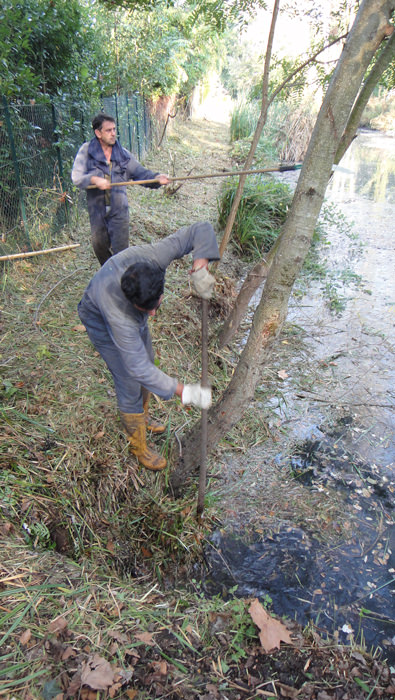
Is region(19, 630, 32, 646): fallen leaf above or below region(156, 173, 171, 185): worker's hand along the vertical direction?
below

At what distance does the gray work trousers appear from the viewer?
2.66 metres

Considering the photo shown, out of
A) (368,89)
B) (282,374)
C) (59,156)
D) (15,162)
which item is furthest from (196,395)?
(59,156)

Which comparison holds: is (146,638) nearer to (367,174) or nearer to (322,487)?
(322,487)

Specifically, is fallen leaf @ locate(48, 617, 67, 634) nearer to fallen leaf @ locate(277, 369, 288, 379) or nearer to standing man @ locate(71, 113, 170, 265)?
fallen leaf @ locate(277, 369, 288, 379)

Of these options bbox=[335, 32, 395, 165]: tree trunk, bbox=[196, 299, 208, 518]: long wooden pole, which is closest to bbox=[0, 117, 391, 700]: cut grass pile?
bbox=[196, 299, 208, 518]: long wooden pole

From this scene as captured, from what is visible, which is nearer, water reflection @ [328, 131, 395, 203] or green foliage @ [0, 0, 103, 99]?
green foliage @ [0, 0, 103, 99]

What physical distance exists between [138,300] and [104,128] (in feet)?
8.58

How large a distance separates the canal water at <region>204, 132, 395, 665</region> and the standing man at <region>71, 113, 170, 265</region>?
217cm

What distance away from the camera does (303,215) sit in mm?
2076

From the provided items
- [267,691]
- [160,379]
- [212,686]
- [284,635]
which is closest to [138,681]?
[212,686]

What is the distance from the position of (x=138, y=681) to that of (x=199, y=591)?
71cm

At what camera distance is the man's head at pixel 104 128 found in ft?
12.9

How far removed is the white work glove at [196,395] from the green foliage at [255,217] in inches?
171

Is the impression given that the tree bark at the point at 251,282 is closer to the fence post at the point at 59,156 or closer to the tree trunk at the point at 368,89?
the tree trunk at the point at 368,89
